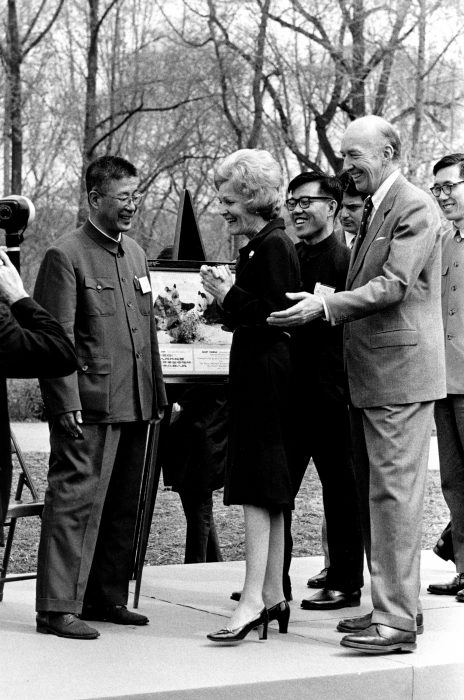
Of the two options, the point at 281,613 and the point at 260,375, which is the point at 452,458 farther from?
the point at 260,375

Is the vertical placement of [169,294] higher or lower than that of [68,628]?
higher

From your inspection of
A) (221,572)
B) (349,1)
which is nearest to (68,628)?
(221,572)

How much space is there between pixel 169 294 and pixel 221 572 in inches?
64.8

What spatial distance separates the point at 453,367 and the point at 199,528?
5.87ft

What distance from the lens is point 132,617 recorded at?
488 centimetres

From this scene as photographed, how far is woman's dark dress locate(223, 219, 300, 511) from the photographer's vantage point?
4.47m

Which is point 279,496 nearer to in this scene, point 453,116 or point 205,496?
point 205,496

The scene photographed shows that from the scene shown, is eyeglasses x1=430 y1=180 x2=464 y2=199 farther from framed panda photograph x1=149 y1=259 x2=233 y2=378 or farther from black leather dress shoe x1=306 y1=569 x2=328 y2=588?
black leather dress shoe x1=306 y1=569 x2=328 y2=588

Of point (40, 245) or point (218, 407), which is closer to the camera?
point (218, 407)

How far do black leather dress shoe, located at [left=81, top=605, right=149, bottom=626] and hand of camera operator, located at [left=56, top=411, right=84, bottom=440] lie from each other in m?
0.85

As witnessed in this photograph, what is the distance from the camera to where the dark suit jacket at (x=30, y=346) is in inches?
138

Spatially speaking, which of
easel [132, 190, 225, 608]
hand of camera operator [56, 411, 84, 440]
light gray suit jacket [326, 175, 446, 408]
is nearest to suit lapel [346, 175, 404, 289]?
light gray suit jacket [326, 175, 446, 408]

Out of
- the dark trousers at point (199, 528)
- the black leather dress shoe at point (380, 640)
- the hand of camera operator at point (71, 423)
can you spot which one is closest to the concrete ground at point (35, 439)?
the dark trousers at point (199, 528)

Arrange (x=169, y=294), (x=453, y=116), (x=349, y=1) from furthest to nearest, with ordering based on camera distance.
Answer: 1. (x=453, y=116)
2. (x=349, y=1)
3. (x=169, y=294)
